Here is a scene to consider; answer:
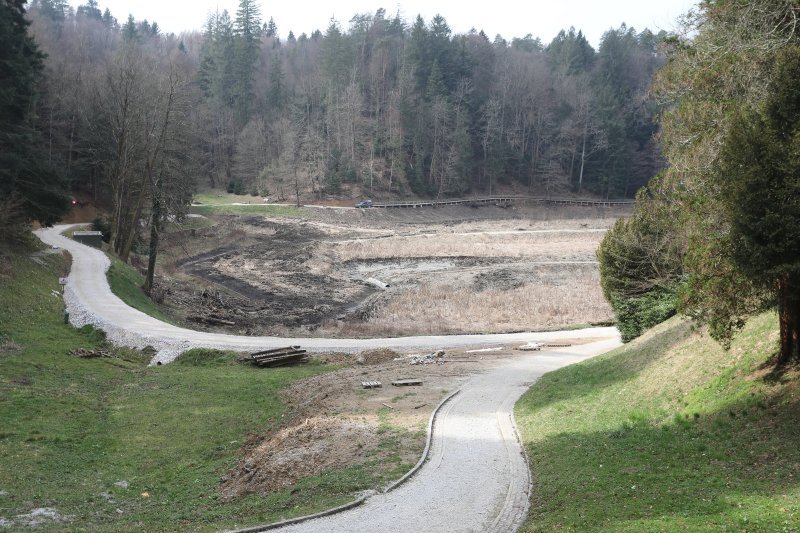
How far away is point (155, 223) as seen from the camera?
36156 millimetres

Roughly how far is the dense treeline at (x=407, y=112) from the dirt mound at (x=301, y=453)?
6731 centimetres

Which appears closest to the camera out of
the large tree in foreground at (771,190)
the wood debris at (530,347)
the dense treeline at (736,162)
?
the large tree in foreground at (771,190)

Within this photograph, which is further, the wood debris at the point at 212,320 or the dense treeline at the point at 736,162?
the wood debris at the point at 212,320

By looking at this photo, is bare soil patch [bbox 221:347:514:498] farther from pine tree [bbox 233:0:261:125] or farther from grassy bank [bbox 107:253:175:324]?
pine tree [bbox 233:0:261:125]

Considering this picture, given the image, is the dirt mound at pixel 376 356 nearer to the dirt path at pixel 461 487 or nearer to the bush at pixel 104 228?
the dirt path at pixel 461 487

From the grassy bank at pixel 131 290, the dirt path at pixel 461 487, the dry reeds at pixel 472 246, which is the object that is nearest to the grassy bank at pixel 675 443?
the dirt path at pixel 461 487

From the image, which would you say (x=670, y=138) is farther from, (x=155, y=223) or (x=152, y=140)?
(x=152, y=140)

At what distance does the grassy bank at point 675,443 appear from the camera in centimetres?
915

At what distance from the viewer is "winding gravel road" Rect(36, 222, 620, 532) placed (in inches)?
420

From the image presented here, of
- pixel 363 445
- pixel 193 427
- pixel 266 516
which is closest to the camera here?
pixel 266 516

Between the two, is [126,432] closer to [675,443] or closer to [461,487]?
[461,487]

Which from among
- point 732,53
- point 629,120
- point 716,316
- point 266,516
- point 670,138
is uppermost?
point 629,120

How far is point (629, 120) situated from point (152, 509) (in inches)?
4517

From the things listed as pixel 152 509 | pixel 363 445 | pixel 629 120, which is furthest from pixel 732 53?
pixel 629 120
